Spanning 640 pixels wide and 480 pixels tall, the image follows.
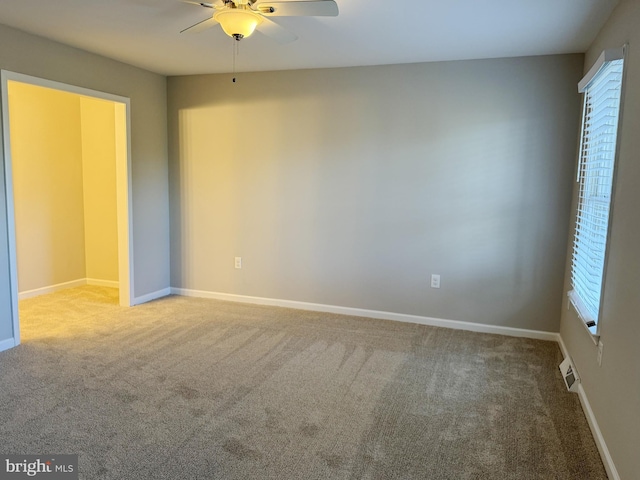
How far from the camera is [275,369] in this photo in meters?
3.18

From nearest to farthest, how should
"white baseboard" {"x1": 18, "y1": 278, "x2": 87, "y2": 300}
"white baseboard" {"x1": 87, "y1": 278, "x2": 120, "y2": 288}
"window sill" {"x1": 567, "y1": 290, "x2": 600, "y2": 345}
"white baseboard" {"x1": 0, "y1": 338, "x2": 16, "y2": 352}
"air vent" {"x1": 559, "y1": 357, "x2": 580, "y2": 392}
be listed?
1. "window sill" {"x1": 567, "y1": 290, "x2": 600, "y2": 345}
2. "air vent" {"x1": 559, "y1": 357, "x2": 580, "y2": 392}
3. "white baseboard" {"x1": 0, "y1": 338, "x2": 16, "y2": 352}
4. "white baseboard" {"x1": 18, "y1": 278, "x2": 87, "y2": 300}
5. "white baseboard" {"x1": 87, "y1": 278, "x2": 120, "y2": 288}

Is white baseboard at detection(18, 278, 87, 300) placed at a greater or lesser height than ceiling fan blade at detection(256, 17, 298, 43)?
lesser

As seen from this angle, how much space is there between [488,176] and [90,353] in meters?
3.44

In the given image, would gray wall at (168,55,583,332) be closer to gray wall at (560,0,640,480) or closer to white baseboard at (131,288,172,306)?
white baseboard at (131,288,172,306)

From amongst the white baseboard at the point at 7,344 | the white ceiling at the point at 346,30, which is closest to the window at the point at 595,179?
the white ceiling at the point at 346,30

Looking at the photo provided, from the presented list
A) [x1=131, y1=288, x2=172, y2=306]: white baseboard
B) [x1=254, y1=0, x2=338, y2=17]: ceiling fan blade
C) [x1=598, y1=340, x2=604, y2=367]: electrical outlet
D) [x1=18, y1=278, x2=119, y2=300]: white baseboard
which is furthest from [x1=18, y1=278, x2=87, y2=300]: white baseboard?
[x1=598, y1=340, x2=604, y2=367]: electrical outlet

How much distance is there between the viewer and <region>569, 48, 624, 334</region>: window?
2.51 metres

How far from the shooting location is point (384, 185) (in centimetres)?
424

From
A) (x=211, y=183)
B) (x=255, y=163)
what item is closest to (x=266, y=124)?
(x=255, y=163)

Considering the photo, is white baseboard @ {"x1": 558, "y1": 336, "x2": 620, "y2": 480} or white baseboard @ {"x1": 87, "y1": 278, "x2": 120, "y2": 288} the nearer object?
white baseboard @ {"x1": 558, "y1": 336, "x2": 620, "y2": 480}

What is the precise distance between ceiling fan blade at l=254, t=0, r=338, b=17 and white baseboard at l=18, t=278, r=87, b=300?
4093mm

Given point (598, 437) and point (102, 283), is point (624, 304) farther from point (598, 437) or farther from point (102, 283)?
point (102, 283)

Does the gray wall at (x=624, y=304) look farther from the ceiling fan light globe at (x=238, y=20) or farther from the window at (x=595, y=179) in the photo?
the ceiling fan light globe at (x=238, y=20)

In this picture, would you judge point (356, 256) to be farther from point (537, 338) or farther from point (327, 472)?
point (327, 472)
